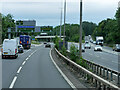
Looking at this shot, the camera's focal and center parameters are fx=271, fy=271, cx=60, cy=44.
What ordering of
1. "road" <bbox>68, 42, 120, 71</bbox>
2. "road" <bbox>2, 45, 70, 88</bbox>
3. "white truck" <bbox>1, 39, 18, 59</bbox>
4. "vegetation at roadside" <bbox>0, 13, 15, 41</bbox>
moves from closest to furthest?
"road" <bbox>2, 45, 70, 88</bbox>, "road" <bbox>68, 42, 120, 71</bbox>, "white truck" <bbox>1, 39, 18, 59</bbox>, "vegetation at roadside" <bbox>0, 13, 15, 41</bbox>

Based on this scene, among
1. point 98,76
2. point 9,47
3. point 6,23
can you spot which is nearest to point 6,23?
point 6,23

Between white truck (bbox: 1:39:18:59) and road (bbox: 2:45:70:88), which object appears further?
white truck (bbox: 1:39:18:59)

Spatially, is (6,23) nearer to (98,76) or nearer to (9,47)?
(9,47)

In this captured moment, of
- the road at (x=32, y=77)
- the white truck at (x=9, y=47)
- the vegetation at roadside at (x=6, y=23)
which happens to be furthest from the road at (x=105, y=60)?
the vegetation at roadside at (x=6, y=23)

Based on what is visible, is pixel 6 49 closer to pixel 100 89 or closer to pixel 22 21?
pixel 100 89

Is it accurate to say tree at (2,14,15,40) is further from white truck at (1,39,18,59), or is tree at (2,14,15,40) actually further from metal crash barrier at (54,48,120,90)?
metal crash barrier at (54,48,120,90)

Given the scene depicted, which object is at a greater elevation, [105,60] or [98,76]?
[98,76]

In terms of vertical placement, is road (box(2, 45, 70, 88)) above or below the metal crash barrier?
below

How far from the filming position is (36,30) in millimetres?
67062

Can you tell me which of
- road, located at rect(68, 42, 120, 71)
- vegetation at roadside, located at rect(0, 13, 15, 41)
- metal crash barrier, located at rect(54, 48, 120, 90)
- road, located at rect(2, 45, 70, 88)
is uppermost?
vegetation at roadside, located at rect(0, 13, 15, 41)

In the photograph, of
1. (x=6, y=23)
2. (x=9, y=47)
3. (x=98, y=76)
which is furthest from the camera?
(x=6, y=23)

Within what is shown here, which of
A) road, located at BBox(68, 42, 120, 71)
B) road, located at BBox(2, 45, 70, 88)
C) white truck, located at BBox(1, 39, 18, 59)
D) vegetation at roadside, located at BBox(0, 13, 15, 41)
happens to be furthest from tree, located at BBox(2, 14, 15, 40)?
road, located at BBox(2, 45, 70, 88)

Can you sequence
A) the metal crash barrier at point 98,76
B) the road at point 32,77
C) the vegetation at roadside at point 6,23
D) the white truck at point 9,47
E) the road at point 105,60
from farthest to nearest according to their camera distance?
the vegetation at roadside at point 6,23, the white truck at point 9,47, the road at point 105,60, the road at point 32,77, the metal crash barrier at point 98,76

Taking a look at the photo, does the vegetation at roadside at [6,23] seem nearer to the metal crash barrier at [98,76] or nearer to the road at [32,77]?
the road at [32,77]
